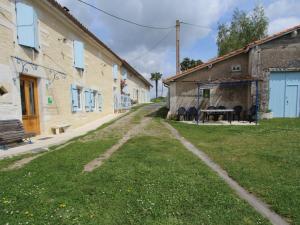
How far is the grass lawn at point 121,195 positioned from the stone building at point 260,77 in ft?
29.6

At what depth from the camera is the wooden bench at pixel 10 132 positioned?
20.9 ft

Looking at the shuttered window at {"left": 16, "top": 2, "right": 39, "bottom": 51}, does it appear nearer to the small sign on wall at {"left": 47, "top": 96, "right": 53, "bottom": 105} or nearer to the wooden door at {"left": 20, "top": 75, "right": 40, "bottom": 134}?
the wooden door at {"left": 20, "top": 75, "right": 40, "bottom": 134}

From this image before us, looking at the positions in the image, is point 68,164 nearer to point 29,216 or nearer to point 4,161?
point 4,161

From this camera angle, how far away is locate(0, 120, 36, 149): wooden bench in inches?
251

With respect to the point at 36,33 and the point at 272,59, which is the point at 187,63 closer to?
the point at 272,59

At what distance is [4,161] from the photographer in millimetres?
5137

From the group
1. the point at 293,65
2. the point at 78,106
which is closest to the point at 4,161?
the point at 78,106

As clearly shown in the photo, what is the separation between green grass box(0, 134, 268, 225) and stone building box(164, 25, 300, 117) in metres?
8.98

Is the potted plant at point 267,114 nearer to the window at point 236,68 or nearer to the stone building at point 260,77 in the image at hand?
the stone building at point 260,77

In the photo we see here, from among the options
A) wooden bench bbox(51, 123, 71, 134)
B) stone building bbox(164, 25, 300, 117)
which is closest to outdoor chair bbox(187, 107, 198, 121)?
stone building bbox(164, 25, 300, 117)

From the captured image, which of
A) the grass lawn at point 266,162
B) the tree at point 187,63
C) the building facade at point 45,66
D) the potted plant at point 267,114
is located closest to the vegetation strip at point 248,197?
the grass lawn at point 266,162

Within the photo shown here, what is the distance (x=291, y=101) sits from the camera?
1243 centimetres

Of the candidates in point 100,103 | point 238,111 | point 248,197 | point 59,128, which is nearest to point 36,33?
point 59,128

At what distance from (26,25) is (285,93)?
43.8 ft
